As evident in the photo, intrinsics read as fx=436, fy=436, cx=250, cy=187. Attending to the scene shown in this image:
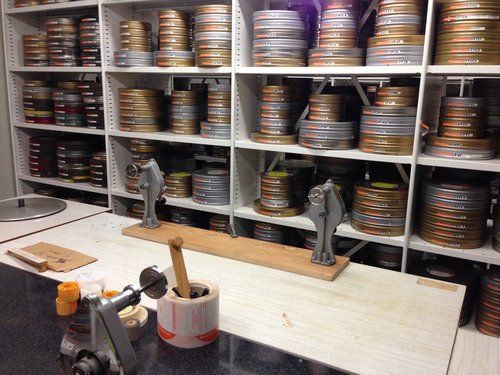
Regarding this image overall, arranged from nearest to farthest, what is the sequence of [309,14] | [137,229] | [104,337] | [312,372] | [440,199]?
[104,337], [312,372], [137,229], [440,199], [309,14]

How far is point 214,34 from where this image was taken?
2477 millimetres

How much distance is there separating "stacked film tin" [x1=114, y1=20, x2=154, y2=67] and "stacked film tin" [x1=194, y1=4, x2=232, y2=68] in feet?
1.54

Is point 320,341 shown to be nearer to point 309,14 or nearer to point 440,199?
point 440,199

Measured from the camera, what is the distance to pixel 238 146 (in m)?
2.55

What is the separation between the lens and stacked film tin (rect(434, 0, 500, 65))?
1860 millimetres

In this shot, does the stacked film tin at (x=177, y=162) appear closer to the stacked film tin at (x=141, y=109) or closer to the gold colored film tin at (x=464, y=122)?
the stacked film tin at (x=141, y=109)

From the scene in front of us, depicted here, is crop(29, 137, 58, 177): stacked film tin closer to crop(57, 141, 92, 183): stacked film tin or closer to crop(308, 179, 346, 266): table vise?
crop(57, 141, 92, 183): stacked film tin

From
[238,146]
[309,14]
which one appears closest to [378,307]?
[238,146]

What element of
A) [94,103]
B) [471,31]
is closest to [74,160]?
[94,103]

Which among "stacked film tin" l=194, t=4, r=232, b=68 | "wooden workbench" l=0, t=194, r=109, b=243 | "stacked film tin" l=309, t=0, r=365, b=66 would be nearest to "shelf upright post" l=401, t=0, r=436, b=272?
"stacked film tin" l=309, t=0, r=365, b=66

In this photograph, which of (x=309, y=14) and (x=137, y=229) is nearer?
(x=137, y=229)

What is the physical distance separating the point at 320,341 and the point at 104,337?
50cm

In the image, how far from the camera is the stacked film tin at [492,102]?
2158 millimetres

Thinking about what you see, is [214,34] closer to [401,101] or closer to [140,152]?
[140,152]
